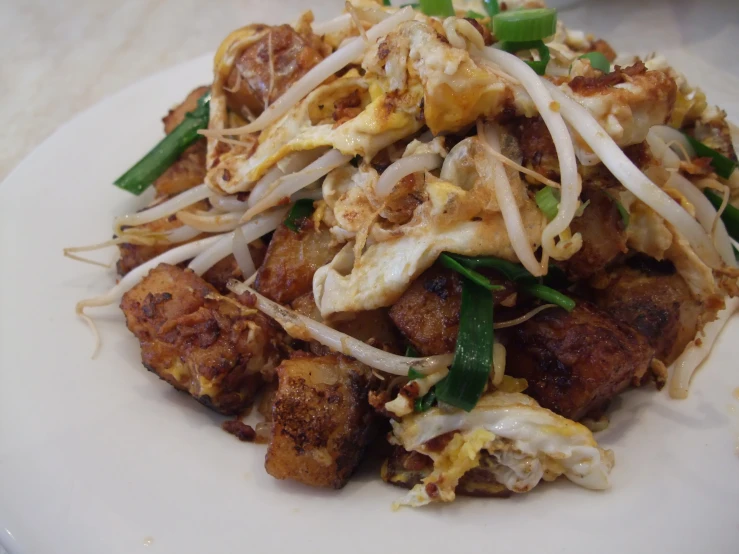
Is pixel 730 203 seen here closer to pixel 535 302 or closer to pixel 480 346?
pixel 535 302

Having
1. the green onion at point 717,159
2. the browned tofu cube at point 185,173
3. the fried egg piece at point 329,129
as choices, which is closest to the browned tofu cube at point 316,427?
the fried egg piece at point 329,129

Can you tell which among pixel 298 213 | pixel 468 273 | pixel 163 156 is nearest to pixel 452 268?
pixel 468 273

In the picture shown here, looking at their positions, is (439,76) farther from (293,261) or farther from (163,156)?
(163,156)

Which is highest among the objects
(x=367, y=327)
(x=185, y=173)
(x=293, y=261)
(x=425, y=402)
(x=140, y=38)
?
(x=140, y=38)

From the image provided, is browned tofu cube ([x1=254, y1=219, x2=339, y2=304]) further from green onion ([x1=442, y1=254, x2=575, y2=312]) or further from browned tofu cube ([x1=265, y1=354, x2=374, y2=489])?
green onion ([x1=442, y1=254, x2=575, y2=312])

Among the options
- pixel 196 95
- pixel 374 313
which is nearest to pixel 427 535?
pixel 374 313

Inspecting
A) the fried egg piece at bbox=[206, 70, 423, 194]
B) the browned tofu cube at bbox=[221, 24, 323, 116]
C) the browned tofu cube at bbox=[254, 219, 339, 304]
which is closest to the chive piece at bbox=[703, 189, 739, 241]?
the fried egg piece at bbox=[206, 70, 423, 194]
